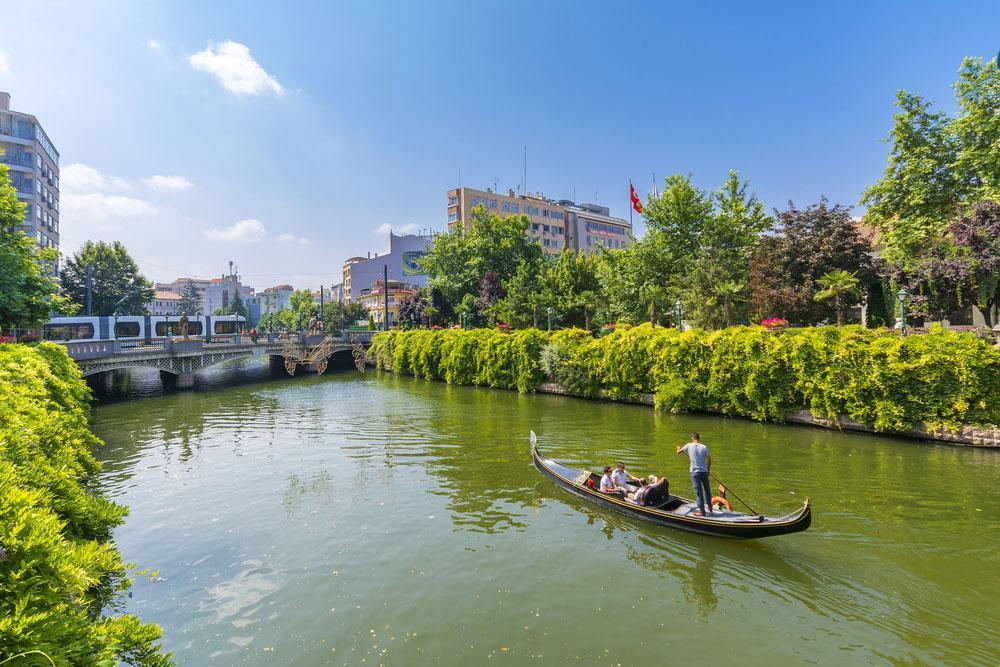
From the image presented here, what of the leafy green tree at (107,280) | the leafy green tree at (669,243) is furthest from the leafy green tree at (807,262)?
the leafy green tree at (107,280)

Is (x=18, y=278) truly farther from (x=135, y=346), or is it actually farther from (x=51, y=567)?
(x=51, y=567)

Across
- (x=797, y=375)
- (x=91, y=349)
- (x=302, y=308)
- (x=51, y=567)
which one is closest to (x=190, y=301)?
(x=302, y=308)

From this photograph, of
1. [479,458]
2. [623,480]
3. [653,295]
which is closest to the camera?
[623,480]

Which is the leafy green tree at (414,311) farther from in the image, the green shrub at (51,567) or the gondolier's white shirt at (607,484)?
the green shrub at (51,567)

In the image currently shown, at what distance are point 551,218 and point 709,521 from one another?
3551 inches

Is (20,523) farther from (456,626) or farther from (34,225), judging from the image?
(34,225)

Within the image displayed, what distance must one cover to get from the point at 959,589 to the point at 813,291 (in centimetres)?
2533

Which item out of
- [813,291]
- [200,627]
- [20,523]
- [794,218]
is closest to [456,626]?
[200,627]

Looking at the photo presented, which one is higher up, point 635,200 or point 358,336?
point 635,200

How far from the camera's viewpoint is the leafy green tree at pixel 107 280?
62688 mm

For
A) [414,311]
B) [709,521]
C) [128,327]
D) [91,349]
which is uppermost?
[414,311]

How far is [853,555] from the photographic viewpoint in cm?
1066

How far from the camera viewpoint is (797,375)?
22797mm

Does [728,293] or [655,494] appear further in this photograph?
[728,293]
